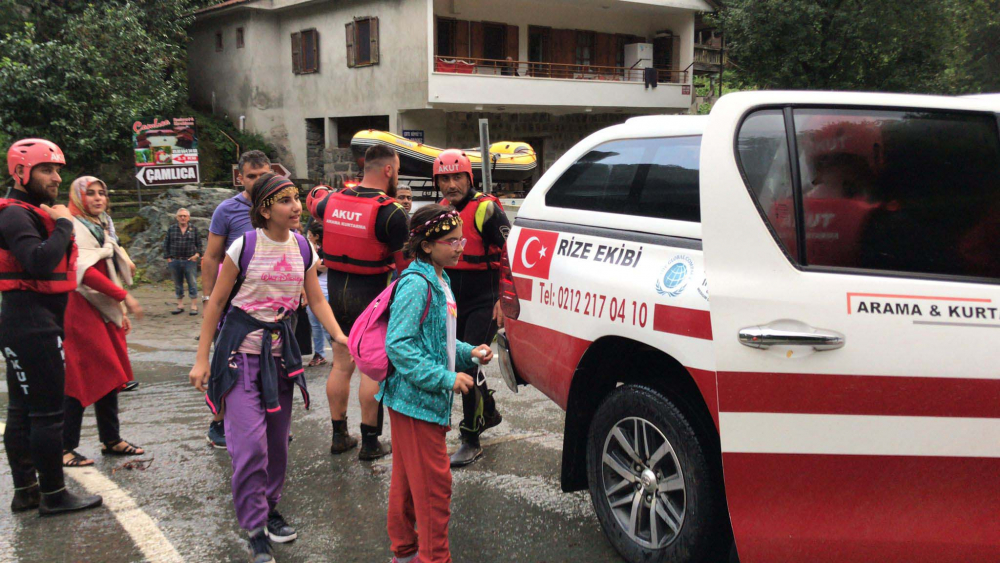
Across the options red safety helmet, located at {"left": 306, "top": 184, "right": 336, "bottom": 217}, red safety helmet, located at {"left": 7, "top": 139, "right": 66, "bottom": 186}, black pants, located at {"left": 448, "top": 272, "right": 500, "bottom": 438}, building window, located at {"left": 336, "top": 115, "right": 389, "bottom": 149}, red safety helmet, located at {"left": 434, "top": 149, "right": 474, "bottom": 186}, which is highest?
building window, located at {"left": 336, "top": 115, "right": 389, "bottom": 149}

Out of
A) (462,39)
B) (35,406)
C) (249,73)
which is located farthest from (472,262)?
(249,73)

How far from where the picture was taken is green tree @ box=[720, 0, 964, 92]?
2030 centimetres

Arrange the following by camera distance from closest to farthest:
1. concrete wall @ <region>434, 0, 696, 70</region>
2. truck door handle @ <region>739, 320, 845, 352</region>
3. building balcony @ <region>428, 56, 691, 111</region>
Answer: truck door handle @ <region>739, 320, 845, 352</region> → building balcony @ <region>428, 56, 691, 111</region> → concrete wall @ <region>434, 0, 696, 70</region>

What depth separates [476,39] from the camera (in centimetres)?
2381

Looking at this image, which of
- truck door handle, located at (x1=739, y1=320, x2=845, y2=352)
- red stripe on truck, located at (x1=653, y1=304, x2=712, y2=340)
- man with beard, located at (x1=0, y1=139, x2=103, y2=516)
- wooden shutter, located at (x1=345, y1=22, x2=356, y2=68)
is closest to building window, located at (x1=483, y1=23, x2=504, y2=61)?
wooden shutter, located at (x1=345, y1=22, x2=356, y2=68)

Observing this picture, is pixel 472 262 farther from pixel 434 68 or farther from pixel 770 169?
pixel 434 68

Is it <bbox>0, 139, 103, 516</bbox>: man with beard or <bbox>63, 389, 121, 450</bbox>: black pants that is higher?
<bbox>0, 139, 103, 516</bbox>: man with beard

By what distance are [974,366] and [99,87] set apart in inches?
777

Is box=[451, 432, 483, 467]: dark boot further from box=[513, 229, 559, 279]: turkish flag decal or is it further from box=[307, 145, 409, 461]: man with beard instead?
box=[513, 229, 559, 279]: turkish flag decal

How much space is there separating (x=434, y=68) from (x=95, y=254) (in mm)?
17640

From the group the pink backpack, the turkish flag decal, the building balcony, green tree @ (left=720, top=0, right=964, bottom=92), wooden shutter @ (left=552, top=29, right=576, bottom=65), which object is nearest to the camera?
the pink backpack

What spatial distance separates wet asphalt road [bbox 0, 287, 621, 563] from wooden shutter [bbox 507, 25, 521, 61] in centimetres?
1991

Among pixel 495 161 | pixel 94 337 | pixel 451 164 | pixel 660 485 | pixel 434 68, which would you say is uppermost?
pixel 434 68

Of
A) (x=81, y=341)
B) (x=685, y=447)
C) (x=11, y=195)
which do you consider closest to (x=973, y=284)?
(x=685, y=447)
